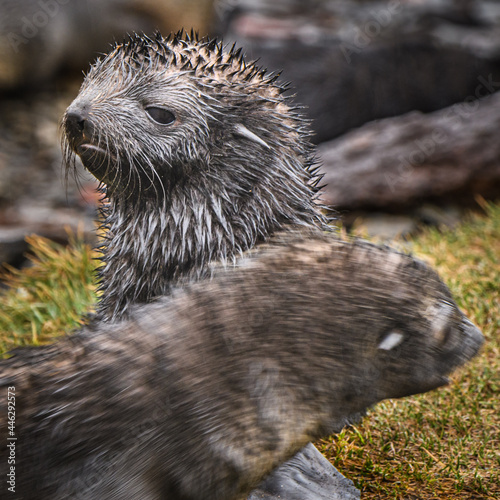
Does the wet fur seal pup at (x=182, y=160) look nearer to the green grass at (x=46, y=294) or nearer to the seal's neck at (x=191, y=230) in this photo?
the seal's neck at (x=191, y=230)

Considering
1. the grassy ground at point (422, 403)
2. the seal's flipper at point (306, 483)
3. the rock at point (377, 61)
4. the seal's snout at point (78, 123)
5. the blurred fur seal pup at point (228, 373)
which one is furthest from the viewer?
the rock at point (377, 61)

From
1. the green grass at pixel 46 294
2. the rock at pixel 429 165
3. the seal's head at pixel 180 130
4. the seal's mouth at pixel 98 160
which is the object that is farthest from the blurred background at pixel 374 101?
the seal's mouth at pixel 98 160

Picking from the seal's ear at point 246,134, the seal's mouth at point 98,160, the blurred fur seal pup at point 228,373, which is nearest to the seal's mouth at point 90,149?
the seal's mouth at point 98,160

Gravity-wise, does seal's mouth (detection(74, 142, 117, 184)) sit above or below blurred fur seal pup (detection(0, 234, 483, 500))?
above

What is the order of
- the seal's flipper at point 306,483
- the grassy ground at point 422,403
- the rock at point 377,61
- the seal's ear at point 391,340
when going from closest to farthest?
the seal's ear at point 391,340
the seal's flipper at point 306,483
the grassy ground at point 422,403
the rock at point 377,61

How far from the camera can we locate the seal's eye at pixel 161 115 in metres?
2.32

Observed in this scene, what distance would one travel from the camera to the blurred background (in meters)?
6.55

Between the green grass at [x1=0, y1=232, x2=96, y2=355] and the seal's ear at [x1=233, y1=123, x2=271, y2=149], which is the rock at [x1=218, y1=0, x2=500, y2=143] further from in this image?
the seal's ear at [x1=233, y1=123, x2=271, y2=149]

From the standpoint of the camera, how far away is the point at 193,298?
63.7 inches

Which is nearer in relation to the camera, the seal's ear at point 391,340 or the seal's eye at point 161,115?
the seal's ear at point 391,340

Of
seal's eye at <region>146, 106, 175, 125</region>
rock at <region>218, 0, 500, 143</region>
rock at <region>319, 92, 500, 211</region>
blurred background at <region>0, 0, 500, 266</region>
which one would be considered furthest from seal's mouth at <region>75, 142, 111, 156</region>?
rock at <region>218, 0, 500, 143</region>

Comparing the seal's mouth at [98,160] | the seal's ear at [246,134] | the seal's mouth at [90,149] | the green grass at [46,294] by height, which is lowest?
the green grass at [46,294]

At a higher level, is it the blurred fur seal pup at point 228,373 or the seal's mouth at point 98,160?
the seal's mouth at point 98,160

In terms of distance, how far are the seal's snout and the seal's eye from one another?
0.76ft
